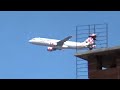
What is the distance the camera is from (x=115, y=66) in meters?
15.3
